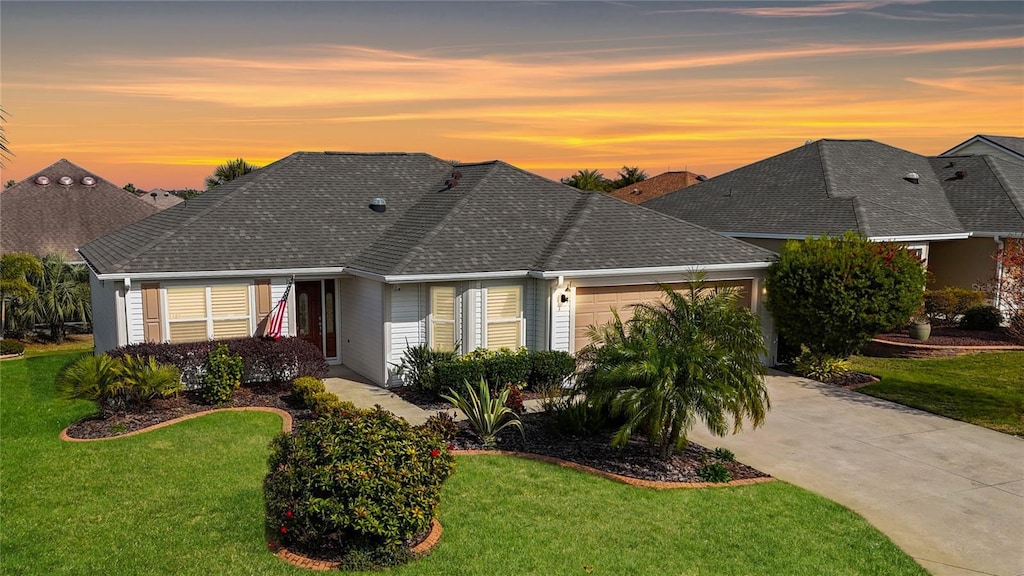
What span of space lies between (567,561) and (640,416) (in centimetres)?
311

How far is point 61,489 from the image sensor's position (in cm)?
984

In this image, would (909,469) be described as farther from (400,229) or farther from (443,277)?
(400,229)

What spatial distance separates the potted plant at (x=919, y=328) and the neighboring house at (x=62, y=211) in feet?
95.4

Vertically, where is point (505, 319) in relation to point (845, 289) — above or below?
below

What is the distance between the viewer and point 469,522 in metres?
8.87

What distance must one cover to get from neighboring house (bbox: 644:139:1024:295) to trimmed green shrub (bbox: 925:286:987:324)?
0.94 m

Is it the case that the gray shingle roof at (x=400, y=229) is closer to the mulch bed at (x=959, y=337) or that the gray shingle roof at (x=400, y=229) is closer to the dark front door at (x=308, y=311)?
the dark front door at (x=308, y=311)

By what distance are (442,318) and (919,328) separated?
13.3 meters

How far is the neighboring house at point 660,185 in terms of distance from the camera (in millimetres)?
52719

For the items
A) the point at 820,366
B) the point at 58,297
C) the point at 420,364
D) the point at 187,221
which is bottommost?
the point at 820,366

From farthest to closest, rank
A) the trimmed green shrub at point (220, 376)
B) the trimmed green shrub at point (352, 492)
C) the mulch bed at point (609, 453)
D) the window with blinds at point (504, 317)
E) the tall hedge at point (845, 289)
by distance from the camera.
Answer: the tall hedge at point (845, 289) < the window with blinds at point (504, 317) < the trimmed green shrub at point (220, 376) < the mulch bed at point (609, 453) < the trimmed green shrub at point (352, 492)

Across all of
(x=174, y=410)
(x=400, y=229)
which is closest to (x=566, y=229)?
(x=400, y=229)

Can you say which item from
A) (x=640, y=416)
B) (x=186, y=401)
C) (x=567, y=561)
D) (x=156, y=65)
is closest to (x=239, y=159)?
(x=156, y=65)

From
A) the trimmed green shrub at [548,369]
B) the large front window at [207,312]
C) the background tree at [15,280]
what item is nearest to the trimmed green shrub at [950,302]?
the trimmed green shrub at [548,369]
